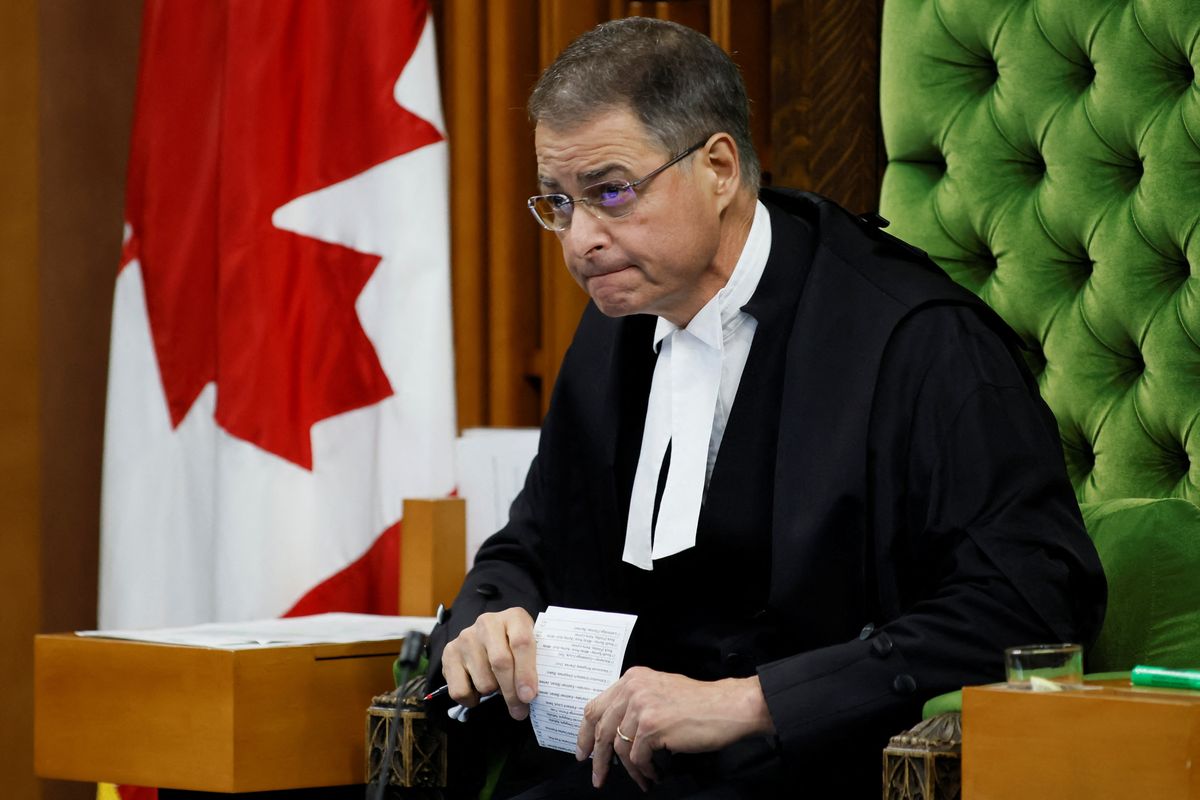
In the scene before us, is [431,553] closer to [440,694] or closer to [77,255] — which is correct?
[440,694]

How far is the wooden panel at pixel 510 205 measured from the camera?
3.18 m

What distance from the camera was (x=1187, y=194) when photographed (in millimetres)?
2234

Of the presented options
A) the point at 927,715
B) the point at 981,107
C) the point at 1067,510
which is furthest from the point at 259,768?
the point at 981,107

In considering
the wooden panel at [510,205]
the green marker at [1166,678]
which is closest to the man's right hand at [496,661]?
the green marker at [1166,678]

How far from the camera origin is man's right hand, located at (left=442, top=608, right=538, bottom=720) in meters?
1.88

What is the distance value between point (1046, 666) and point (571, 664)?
0.66 meters

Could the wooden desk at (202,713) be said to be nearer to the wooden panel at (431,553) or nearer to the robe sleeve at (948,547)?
the wooden panel at (431,553)

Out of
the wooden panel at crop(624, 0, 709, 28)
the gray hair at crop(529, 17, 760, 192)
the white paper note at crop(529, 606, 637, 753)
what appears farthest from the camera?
the wooden panel at crop(624, 0, 709, 28)

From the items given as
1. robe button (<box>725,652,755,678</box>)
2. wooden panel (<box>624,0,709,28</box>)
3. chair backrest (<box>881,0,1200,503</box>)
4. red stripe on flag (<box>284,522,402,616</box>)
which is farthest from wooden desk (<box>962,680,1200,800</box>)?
red stripe on flag (<box>284,522,402,616</box>)

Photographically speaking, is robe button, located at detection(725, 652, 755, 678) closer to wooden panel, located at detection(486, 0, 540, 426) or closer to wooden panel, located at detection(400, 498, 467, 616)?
wooden panel, located at detection(400, 498, 467, 616)

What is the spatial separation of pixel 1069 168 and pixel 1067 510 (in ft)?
2.89

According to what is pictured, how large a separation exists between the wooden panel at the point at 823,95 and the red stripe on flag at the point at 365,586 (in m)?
1.18

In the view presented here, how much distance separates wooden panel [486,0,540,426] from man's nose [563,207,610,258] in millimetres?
1257

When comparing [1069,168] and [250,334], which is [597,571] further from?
[250,334]
